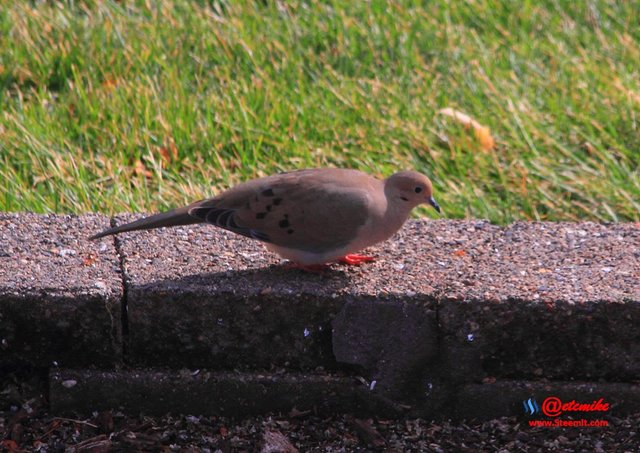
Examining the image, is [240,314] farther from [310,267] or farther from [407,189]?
[407,189]

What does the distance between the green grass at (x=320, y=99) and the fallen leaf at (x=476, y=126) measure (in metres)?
0.04

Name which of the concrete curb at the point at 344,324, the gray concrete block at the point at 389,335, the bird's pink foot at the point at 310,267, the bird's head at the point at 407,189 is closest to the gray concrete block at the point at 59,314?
the concrete curb at the point at 344,324

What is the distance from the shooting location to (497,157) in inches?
197

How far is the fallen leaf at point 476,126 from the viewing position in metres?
5.07

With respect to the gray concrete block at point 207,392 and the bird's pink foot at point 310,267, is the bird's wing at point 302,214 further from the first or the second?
the gray concrete block at point 207,392

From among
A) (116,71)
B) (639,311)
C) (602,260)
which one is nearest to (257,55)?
(116,71)

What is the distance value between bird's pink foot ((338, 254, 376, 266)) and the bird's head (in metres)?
0.23

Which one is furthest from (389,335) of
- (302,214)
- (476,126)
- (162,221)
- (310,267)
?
(476,126)

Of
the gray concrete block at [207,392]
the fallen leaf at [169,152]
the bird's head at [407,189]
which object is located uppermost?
the bird's head at [407,189]

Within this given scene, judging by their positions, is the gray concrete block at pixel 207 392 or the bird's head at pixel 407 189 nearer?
the gray concrete block at pixel 207 392

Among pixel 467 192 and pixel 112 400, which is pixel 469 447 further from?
pixel 467 192

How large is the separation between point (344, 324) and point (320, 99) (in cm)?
219

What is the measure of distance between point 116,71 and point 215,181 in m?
1.07

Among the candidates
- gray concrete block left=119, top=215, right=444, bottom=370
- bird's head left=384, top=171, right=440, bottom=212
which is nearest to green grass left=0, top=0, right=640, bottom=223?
bird's head left=384, top=171, right=440, bottom=212
